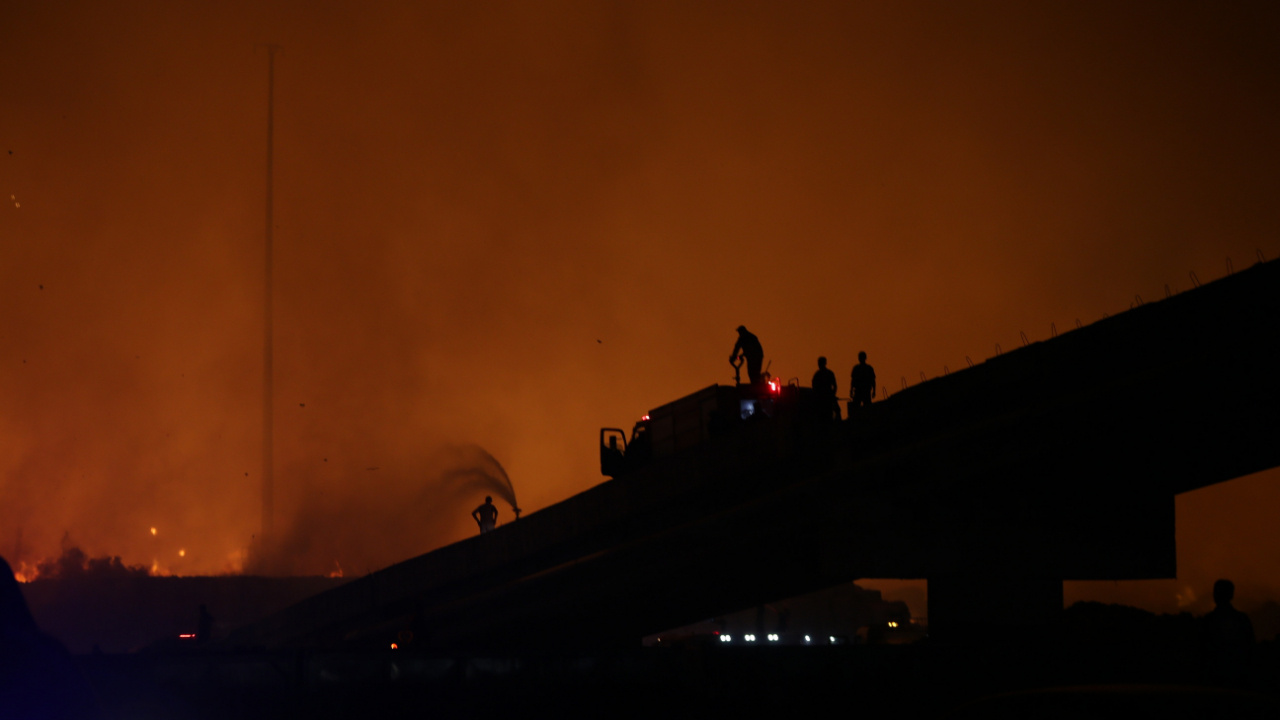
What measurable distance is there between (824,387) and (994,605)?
18.9ft

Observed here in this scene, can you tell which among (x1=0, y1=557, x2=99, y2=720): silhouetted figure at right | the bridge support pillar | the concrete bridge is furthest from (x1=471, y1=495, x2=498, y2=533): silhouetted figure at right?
(x1=0, y1=557, x2=99, y2=720): silhouetted figure at right

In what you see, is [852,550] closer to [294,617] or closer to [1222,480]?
[1222,480]

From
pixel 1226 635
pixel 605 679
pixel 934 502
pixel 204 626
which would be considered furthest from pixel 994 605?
pixel 204 626

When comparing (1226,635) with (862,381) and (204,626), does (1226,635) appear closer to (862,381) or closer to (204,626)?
(862,381)

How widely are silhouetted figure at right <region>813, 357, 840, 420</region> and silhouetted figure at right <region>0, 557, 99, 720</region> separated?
48.5 ft

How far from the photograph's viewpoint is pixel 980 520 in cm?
1889

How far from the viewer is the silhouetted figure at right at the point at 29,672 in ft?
17.9

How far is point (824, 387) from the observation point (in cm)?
1884

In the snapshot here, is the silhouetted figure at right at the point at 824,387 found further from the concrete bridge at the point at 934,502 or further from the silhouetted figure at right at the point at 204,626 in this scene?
the silhouetted figure at right at the point at 204,626

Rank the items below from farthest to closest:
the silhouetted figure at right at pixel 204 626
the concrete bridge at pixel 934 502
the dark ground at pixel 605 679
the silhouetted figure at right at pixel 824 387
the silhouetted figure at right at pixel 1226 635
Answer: the silhouetted figure at right at pixel 204 626 < the silhouetted figure at right at pixel 824 387 < the concrete bridge at pixel 934 502 < the dark ground at pixel 605 679 < the silhouetted figure at right at pixel 1226 635

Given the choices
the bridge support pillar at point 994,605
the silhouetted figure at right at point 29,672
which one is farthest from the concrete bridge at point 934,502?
the silhouetted figure at right at point 29,672

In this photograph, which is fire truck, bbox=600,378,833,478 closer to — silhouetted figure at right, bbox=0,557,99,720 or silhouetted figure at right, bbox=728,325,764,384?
silhouetted figure at right, bbox=728,325,764,384

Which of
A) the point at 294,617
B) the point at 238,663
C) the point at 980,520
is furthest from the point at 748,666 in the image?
the point at 294,617

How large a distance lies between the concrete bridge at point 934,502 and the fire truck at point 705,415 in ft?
9.51
